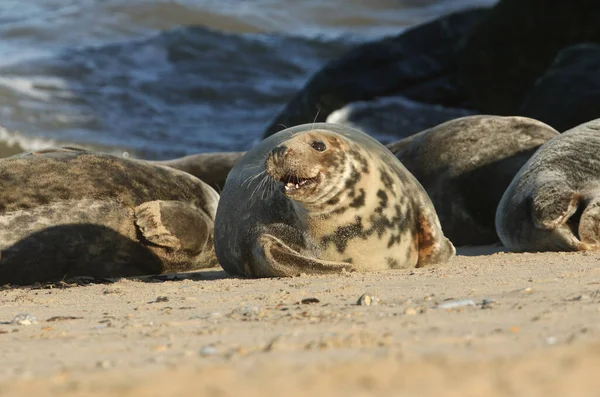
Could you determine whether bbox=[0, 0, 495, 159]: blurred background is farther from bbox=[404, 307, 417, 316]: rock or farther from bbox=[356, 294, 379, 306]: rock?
bbox=[404, 307, 417, 316]: rock

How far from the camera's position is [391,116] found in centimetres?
1509

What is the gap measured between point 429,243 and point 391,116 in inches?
381

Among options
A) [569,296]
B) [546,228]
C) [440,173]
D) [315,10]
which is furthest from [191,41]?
[569,296]

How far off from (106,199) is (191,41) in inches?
760

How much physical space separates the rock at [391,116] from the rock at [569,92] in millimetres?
3709

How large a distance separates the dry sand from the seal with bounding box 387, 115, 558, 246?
2.14 metres

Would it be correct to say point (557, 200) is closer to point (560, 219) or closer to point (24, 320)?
point (560, 219)

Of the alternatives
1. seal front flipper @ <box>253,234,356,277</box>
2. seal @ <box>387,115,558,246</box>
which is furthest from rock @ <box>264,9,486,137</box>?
seal front flipper @ <box>253,234,356,277</box>

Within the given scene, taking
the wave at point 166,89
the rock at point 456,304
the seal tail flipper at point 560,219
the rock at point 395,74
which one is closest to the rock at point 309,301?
the rock at point 456,304

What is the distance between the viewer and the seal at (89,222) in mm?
5977

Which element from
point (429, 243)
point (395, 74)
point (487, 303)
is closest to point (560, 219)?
point (429, 243)

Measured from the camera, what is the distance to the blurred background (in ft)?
60.2

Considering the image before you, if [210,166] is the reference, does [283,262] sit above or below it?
above

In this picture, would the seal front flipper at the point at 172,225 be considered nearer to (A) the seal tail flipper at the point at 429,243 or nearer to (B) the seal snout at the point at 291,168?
(B) the seal snout at the point at 291,168
